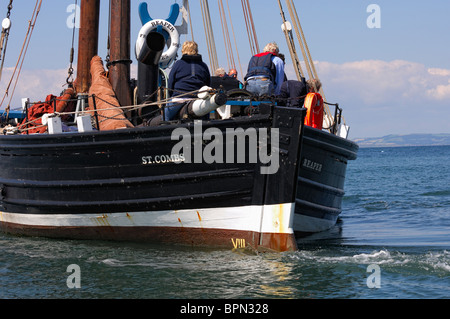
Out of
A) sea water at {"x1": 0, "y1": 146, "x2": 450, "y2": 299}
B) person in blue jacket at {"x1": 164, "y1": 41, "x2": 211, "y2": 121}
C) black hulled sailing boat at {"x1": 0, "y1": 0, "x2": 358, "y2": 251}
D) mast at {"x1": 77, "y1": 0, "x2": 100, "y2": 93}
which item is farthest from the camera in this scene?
mast at {"x1": 77, "y1": 0, "x2": 100, "y2": 93}

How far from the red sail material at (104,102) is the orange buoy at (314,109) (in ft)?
9.09

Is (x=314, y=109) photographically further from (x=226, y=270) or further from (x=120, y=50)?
(x=120, y=50)

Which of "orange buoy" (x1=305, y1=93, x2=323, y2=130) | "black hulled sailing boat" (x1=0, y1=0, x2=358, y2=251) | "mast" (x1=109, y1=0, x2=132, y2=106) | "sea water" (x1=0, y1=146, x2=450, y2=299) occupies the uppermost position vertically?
"mast" (x1=109, y1=0, x2=132, y2=106)

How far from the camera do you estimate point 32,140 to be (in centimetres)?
1083

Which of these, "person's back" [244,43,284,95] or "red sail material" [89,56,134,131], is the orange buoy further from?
"red sail material" [89,56,134,131]

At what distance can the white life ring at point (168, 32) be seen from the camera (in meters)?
11.0

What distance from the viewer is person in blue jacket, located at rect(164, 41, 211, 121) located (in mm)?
10391

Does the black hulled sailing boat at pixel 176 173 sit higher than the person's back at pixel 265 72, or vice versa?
the person's back at pixel 265 72

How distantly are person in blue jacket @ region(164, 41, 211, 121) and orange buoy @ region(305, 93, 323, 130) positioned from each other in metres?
1.65

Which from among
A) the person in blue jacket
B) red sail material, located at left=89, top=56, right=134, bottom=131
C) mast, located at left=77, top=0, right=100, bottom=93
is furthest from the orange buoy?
mast, located at left=77, top=0, right=100, bottom=93

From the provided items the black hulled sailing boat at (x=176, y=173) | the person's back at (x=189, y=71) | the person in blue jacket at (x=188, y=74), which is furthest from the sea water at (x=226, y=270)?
the person's back at (x=189, y=71)

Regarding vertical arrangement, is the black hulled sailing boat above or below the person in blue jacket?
below

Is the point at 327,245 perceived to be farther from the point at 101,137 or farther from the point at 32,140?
the point at 32,140

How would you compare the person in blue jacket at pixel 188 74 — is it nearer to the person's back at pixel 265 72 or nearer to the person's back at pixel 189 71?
the person's back at pixel 189 71
